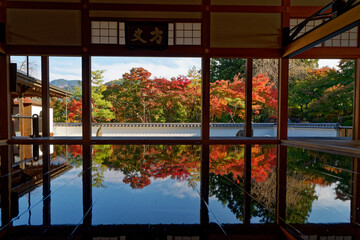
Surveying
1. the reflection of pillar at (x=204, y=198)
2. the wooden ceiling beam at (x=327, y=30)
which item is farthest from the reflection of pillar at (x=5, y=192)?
the wooden ceiling beam at (x=327, y=30)

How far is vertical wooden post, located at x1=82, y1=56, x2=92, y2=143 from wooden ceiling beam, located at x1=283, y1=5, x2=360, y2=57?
443cm

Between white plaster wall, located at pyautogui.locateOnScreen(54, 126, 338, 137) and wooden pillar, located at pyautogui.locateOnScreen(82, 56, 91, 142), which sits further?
white plaster wall, located at pyautogui.locateOnScreen(54, 126, 338, 137)

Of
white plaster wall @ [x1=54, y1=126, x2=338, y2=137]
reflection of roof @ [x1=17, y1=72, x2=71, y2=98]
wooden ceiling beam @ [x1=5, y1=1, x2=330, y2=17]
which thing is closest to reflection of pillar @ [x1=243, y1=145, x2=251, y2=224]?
wooden ceiling beam @ [x1=5, y1=1, x2=330, y2=17]

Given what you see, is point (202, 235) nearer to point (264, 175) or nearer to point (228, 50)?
point (264, 175)

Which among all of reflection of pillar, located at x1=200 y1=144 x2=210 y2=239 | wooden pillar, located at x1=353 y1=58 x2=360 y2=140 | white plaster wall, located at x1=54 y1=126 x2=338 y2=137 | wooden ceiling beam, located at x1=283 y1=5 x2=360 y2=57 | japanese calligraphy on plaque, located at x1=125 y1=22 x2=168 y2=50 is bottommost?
white plaster wall, located at x1=54 y1=126 x2=338 y2=137

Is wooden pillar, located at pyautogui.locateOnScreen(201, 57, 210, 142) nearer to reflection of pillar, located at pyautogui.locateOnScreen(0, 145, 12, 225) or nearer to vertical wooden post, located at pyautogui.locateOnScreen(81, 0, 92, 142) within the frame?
vertical wooden post, located at pyautogui.locateOnScreen(81, 0, 92, 142)

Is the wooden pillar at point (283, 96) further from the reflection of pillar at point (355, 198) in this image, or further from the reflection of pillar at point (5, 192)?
the reflection of pillar at point (5, 192)

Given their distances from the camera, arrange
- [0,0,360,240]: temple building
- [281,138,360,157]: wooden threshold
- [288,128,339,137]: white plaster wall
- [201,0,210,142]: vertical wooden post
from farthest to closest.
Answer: [288,128,339,137]: white plaster wall → [201,0,210,142]: vertical wooden post → [281,138,360,157]: wooden threshold → [0,0,360,240]: temple building

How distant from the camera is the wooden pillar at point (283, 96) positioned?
15.6 ft

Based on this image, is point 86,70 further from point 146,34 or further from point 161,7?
point 161,7

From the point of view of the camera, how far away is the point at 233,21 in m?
4.61

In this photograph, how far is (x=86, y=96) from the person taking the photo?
467cm

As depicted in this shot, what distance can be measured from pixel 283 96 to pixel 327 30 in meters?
1.75

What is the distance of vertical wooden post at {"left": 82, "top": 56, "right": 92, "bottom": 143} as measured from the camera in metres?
4.63
